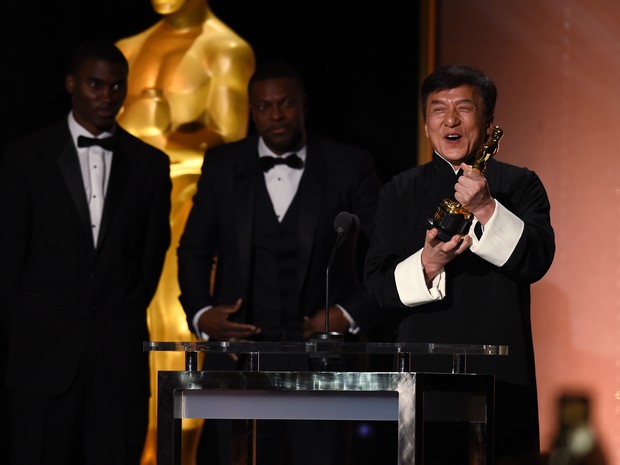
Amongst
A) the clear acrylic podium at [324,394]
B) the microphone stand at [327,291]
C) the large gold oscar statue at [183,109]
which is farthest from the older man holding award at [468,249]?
the large gold oscar statue at [183,109]

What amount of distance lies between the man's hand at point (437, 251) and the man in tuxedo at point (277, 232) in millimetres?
959

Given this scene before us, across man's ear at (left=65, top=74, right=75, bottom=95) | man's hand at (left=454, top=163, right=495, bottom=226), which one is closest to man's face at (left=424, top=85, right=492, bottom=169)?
man's hand at (left=454, top=163, right=495, bottom=226)

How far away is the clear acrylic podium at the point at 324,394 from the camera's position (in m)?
2.46

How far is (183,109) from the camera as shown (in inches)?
181

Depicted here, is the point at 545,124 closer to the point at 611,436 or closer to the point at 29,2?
the point at 611,436

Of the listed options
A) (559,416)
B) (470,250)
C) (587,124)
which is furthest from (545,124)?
(470,250)

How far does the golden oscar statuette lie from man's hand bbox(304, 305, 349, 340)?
105cm

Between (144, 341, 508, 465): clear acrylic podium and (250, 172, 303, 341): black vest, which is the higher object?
(250, 172, 303, 341): black vest

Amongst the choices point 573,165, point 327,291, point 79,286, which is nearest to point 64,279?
point 79,286

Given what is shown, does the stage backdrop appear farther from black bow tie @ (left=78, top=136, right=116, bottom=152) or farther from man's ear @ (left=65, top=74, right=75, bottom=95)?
man's ear @ (left=65, top=74, right=75, bottom=95)

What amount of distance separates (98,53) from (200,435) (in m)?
1.49

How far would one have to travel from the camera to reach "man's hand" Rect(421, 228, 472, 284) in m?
2.70

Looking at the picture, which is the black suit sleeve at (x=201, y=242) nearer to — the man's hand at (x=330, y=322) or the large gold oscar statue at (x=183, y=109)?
the man's hand at (x=330, y=322)

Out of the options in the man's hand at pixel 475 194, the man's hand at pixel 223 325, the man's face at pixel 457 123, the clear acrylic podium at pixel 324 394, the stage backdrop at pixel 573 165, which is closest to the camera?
the clear acrylic podium at pixel 324 394
